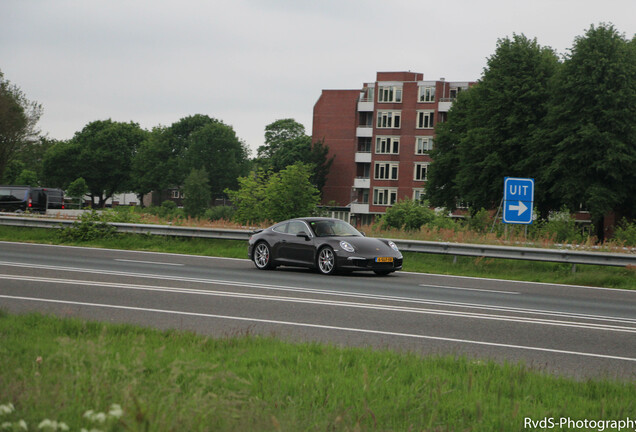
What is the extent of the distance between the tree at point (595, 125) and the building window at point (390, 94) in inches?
1496

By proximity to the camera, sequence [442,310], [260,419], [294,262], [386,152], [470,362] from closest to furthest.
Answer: [260,419] < [470,362] < [442,310] < [294,262] < [386,152]

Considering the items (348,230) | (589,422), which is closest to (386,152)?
(348,230)

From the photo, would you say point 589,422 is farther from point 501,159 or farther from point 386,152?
point 386,152

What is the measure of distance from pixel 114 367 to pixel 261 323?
4.67m

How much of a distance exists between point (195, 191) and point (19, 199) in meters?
52.0

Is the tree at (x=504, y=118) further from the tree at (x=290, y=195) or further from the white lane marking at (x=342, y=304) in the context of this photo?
the white lane marking at (x=342, y=304)

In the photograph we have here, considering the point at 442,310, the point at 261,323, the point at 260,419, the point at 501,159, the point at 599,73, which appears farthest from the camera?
the point at 501,159

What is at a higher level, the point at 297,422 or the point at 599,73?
the point at 599,73

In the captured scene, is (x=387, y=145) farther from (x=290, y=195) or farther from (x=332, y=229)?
(x=332, y=229)

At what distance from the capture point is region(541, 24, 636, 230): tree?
46.6 m

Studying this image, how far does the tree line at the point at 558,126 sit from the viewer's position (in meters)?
47.0

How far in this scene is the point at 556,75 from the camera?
49938mm

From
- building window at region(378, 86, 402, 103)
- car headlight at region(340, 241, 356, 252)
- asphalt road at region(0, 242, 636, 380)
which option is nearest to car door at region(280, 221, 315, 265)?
asphalt road at region(0, 242, 636, 380)

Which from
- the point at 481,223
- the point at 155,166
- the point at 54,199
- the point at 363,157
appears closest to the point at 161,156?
the point at 155,166
